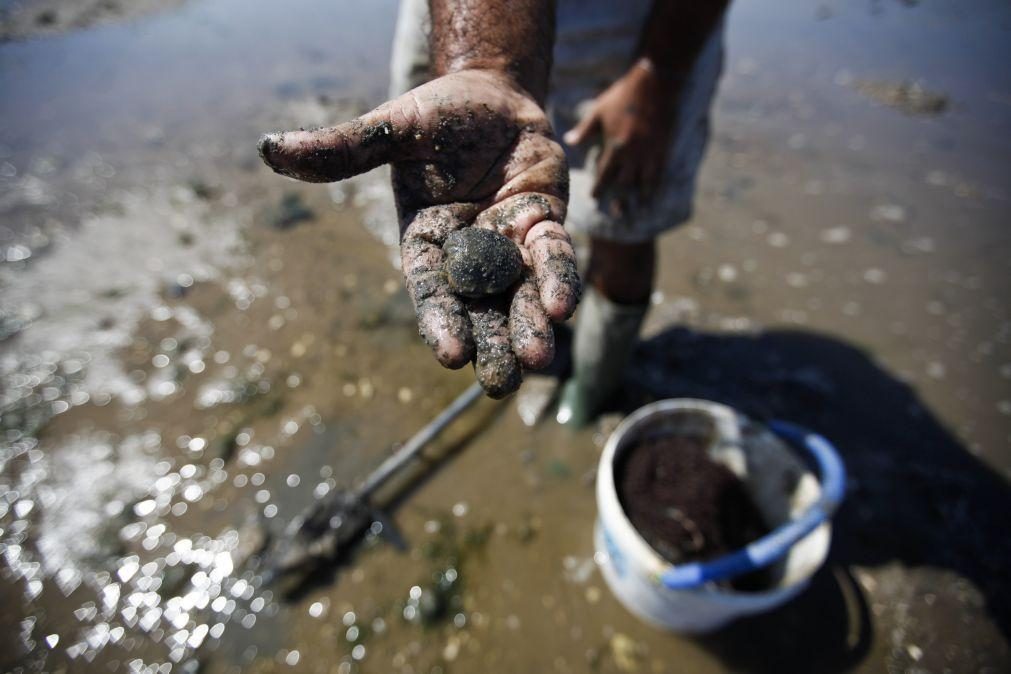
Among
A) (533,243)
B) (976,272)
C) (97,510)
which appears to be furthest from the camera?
(976,272)

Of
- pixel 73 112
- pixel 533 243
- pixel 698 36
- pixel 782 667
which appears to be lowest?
pixel 782 667

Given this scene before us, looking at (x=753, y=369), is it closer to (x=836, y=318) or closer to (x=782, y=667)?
(x=836, y=318)

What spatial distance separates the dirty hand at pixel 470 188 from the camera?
1.37 m

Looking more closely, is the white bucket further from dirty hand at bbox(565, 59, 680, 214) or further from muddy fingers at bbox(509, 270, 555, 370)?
muddy fingers at bbox(509, 270, 555, 370)

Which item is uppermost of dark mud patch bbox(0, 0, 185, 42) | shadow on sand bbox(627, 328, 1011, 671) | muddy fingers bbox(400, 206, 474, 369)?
muddy fingers bbox(400, 206, 474, 369)

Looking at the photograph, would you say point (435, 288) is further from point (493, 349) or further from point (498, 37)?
point (498, 37)

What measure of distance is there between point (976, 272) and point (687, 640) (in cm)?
425

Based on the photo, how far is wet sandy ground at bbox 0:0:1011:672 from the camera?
2.58 meters

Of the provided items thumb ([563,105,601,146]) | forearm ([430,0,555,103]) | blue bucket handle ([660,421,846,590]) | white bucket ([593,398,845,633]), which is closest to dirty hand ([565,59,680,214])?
thumb ([563,105,601,146])

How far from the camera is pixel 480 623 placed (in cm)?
260

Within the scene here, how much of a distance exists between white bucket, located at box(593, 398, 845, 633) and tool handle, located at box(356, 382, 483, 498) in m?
1.05

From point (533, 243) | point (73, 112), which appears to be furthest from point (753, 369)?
point (73, 112)

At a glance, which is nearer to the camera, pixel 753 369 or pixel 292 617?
pixel 292 617

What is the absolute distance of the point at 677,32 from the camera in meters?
2.11
